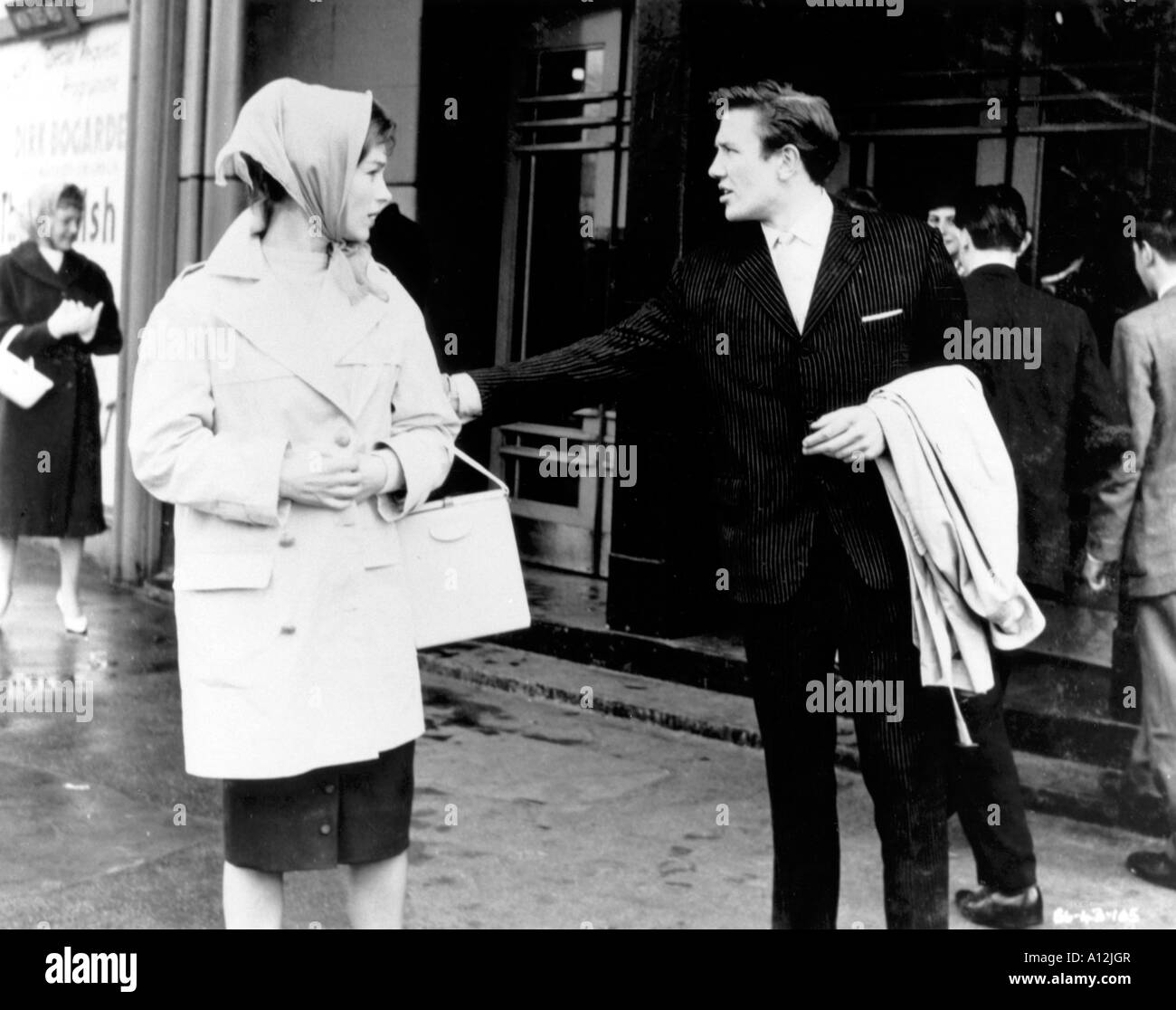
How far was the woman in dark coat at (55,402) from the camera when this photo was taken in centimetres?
762

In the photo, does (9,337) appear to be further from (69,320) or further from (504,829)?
(504,829)

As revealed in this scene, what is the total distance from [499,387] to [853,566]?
94cm

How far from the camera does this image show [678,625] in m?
7.20

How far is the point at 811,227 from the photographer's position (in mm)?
3570

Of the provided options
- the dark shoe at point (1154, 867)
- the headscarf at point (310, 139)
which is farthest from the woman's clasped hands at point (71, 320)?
the dark shoe at point (1154, 867)

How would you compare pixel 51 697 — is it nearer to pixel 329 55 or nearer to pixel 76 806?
pixel 76 806

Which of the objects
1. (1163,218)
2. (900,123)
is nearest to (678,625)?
(900,123)

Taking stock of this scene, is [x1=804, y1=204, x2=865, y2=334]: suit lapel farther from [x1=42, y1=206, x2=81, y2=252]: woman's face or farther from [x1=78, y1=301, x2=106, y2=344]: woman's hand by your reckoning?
[x1=42, y1=206, x2=81, y2=252]: woman's face

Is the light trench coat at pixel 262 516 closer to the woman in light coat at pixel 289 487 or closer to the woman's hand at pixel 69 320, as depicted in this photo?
the woman in light coat at pixel 289 487

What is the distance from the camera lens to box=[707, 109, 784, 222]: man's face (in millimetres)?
3535

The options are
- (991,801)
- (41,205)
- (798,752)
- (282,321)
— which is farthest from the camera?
(41,205)

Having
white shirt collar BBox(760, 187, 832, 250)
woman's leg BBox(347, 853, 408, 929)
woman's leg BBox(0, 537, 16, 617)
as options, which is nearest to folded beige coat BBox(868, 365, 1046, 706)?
white shirt collar BBox(760, 187, 832, 250)

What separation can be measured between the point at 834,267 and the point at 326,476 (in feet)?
4.02

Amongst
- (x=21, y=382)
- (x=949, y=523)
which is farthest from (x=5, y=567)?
(x=949, y=523)
